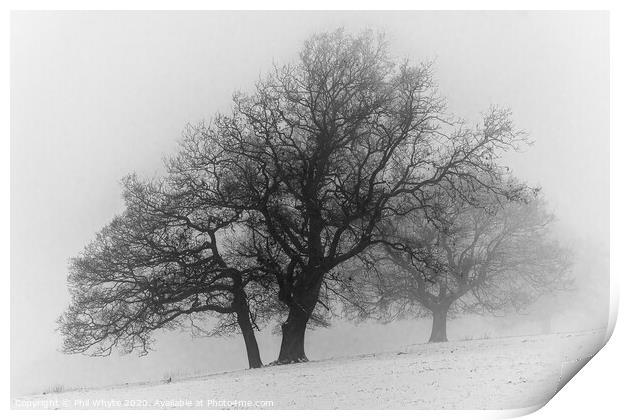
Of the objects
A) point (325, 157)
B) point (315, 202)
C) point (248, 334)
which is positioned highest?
point (325, 157)

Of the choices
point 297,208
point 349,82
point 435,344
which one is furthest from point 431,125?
point 435,344

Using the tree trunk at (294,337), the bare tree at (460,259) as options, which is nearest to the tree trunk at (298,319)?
the tree trunk at (294,337)

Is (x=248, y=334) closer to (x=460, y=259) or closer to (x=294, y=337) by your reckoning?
(x=294, y=337)

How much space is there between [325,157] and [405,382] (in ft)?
6.36

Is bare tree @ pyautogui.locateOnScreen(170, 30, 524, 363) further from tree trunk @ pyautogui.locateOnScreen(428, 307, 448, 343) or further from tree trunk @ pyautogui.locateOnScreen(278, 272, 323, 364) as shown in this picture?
tree trunk @ pyautogui.locateOnScreen(428, 307, 448, 343)

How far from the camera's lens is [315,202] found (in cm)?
796

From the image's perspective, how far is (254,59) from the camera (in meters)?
7.86

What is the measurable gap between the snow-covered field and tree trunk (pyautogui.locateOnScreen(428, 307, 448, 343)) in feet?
0.18

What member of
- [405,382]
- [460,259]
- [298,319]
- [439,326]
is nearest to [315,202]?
[298,319]

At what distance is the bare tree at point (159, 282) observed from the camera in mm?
8008

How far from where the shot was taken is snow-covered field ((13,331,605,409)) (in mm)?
7789

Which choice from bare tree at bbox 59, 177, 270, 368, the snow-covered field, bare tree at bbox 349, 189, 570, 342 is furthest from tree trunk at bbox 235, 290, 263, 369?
bare tree at bbox 349, 189, 570, 342

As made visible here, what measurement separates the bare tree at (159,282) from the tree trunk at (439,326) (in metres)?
1.42

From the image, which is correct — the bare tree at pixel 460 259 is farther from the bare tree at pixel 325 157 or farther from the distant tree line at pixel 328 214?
the bare tree at pixel 325 157
